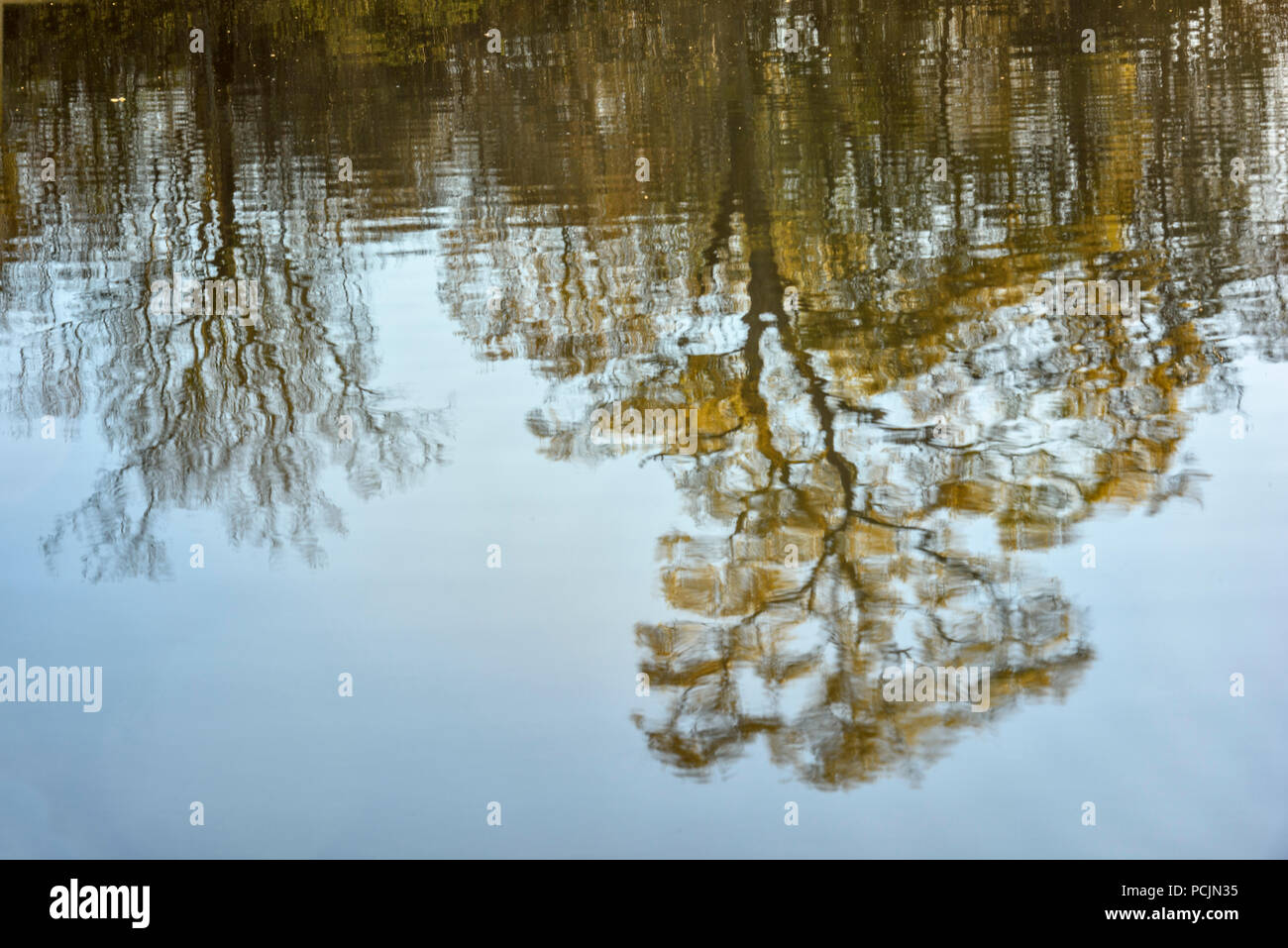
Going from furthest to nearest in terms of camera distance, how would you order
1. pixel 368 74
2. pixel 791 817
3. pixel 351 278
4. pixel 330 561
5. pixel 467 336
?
pixel 368 74 < pixel 351 278 < pixel 467 336 < pixel 330 561 < pixel 791 817

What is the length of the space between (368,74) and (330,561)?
2129cm

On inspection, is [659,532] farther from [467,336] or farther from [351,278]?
[351,278]

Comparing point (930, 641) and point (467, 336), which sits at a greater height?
point (467, 336)

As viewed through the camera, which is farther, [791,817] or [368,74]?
[368,74]

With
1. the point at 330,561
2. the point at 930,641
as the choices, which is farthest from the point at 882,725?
the point at 330,561

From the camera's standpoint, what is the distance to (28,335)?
12.5 metres

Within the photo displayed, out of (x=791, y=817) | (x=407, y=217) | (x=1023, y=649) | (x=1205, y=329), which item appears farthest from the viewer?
(x=407, y=217)

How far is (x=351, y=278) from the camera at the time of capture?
1350 cm

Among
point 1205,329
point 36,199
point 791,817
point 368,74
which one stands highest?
point 368,74

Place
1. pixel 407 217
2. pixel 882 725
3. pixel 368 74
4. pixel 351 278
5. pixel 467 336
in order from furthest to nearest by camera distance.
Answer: pixel 368 74, pixel 407 217, pixel 351 278, pixel 467 336, pixel 882 725

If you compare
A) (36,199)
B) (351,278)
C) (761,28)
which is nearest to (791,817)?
(351,278)

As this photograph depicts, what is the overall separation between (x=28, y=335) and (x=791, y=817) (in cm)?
938

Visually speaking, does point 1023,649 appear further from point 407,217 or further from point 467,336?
point 407,217

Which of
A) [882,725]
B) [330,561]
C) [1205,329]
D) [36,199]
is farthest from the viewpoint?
[36,199]
